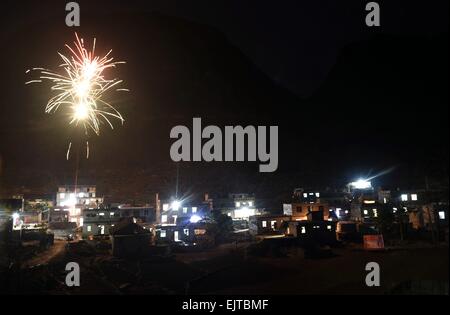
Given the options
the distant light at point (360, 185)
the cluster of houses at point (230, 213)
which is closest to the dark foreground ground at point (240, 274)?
the cluster of houses at point (230, 213)

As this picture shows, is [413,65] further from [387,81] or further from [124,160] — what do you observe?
[124,160]

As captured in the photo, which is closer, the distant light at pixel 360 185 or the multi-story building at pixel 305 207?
the multi-story building at pixel 305 207

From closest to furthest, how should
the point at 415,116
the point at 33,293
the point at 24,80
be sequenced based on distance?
the point at 33,293
the point at 415,116
the point at 24,80

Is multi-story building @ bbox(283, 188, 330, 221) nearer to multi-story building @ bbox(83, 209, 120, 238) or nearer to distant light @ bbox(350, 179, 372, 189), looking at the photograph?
distant light @ bbox(350, 179, 372, 189)

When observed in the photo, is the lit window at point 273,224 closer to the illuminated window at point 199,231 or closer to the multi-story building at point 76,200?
the illuminated window at point 199,231

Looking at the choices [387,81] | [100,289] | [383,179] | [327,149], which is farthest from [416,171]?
[100,289]

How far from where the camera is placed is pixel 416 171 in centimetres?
5988

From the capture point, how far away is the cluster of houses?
3578 centimetres

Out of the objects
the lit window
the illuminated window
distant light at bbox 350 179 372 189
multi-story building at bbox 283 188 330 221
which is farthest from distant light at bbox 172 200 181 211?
distant light at bbox 350 179 372 189

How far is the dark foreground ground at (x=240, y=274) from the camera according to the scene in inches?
873

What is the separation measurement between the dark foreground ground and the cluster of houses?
4979mm

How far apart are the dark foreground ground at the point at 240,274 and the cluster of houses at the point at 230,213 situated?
4.98 meters

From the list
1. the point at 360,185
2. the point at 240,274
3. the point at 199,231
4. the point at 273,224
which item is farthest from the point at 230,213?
the point at 240,274

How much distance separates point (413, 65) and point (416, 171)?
44.6 metres
